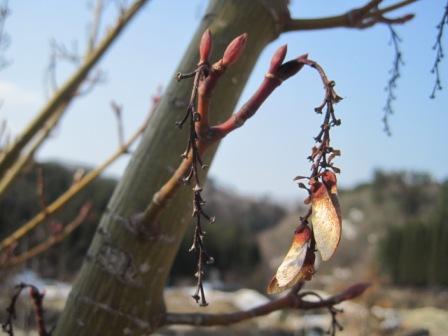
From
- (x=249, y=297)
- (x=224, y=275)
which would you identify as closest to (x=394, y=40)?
(x=249, y=297)

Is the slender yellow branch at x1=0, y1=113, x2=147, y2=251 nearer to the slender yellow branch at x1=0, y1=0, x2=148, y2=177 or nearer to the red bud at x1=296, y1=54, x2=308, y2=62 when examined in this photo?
the slender yellow branch at x1=0, y1=0, x2=148, y2=177

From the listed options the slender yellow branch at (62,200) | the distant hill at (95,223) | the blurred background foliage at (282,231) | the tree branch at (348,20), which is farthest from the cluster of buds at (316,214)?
the blurred background foliage at (282,231)

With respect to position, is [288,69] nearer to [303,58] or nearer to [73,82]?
[303,58]

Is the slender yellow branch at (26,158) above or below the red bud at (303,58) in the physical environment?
below

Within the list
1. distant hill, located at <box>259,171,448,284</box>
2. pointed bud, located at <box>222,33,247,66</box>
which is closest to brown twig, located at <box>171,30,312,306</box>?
pointed bud, located at <box>222,33,247,66</box>

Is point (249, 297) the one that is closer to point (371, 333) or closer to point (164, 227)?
point (371, 333)

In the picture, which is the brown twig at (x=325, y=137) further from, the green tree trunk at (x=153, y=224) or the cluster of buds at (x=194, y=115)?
the green tree trunk at (x=153, y=224)

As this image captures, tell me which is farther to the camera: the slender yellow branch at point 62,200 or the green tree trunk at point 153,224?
the slender yellow branch at point 62,200
